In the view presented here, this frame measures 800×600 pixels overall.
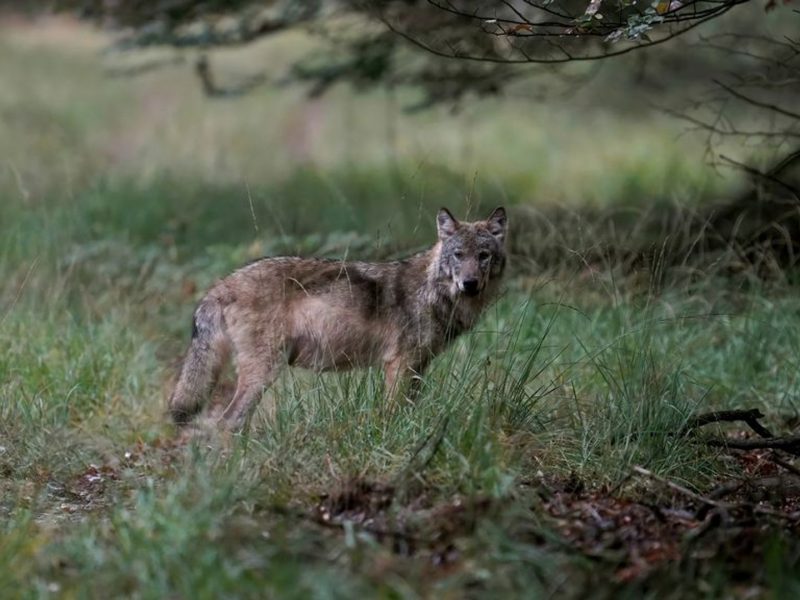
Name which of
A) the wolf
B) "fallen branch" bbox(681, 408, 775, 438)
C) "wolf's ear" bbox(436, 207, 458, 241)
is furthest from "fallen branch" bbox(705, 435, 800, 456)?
"wolf's ear" bbox(436, 207, 458, 241)

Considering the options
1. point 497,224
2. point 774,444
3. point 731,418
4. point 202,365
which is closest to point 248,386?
point 202,365

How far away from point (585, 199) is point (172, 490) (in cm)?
875

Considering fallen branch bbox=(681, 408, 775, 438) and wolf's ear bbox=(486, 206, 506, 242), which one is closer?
fallen branch bbox=(681, 408, 775, 438)

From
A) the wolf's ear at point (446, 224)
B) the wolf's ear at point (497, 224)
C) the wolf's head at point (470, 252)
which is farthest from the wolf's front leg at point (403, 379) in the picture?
the wolf's ear at point (497, 224)

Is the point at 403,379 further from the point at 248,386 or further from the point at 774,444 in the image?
the point at 774,444

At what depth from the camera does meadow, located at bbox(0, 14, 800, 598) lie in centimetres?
489

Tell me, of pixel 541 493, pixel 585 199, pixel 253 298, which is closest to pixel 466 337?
pixel 253 298

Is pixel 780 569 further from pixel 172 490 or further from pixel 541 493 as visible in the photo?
pixel 172 490

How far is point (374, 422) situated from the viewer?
21.2ft

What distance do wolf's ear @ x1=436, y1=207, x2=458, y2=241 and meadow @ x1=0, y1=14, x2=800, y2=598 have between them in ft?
1.29

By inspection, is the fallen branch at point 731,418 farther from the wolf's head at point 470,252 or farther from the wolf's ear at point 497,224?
the wolf's ear at point 497,224

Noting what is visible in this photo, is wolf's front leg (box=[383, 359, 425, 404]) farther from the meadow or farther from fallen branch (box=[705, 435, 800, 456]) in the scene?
fallen branch (box=[705, 435, 800, 456])

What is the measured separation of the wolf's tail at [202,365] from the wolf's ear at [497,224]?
1743 millimetres

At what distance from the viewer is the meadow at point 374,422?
489 cm
